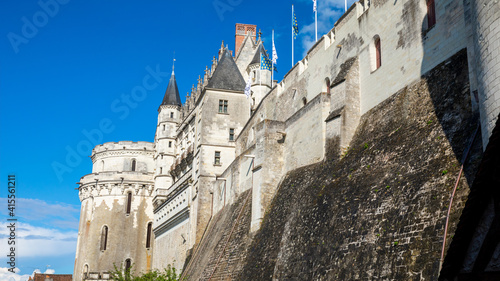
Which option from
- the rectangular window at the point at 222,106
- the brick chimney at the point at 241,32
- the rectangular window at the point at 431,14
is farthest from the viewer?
the brick chimney at the point at 241,32

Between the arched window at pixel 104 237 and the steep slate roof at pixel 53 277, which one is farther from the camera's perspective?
the steep slate roof at pixel 53 277

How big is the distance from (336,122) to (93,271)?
41141 millimetres

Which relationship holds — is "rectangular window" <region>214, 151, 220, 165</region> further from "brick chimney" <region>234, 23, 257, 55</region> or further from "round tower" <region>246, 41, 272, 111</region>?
"brick chimney" <region>234, 23, 257, 55</region>

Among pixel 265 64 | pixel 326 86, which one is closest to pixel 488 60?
pixel 326 86

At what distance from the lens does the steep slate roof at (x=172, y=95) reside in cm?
5875

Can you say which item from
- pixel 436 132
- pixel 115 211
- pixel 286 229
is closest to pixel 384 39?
pixel 436 132

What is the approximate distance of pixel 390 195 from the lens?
13.8m

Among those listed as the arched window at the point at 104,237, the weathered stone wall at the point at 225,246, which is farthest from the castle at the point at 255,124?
the weathered stone wall at the point at 225,246

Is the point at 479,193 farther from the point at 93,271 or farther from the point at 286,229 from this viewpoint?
the point at 93,271

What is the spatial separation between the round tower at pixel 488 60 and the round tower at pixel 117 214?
4726cm

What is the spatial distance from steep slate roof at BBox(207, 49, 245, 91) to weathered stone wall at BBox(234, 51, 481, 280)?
907 inches

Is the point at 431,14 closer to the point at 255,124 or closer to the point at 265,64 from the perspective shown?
the point at 255,124

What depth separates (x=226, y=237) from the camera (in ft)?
94.1

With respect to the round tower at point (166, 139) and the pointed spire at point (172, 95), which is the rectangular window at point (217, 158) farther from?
the pointed spire at point (172, 95)
